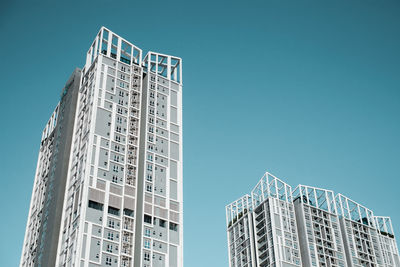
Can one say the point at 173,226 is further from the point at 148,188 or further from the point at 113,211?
the point at 113,211

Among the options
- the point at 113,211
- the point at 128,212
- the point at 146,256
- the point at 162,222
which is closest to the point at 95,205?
the point at 113,211

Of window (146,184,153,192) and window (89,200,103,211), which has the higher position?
window (146,184,153,192)

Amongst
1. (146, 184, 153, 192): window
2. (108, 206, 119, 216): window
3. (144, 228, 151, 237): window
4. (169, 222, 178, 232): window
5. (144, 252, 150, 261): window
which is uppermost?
(146, 184, 153, 192): window

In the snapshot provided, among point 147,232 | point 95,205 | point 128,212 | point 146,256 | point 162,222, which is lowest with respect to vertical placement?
point 146,256

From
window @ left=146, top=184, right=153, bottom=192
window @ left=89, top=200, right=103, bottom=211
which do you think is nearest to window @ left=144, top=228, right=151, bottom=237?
window @ left=146, top=184, right=153, bottom=192

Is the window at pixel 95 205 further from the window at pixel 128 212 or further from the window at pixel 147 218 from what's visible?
the window at pixel 147 218

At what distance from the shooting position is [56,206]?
99.4m

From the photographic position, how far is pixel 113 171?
97.3 metres

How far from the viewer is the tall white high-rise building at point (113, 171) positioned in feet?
296

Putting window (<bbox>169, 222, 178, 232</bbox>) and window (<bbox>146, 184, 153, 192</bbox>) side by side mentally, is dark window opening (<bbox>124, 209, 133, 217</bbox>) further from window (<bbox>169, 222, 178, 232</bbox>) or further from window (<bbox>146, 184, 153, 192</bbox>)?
window (<bbox>169, 222, 178, 232</bbox>)

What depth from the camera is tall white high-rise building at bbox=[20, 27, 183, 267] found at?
296 ft

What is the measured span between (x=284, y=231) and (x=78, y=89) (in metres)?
57.6

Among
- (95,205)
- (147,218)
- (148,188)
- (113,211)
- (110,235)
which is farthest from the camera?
(148,188)

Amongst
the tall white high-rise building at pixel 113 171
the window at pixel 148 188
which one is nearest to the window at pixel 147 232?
the tall white high-rise building at pixel 113 171
